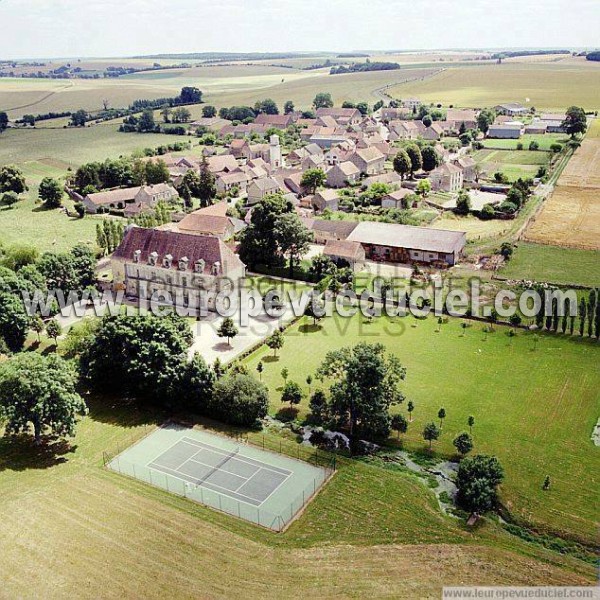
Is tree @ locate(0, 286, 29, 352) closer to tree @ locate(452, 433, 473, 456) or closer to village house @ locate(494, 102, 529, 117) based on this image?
tree @ locate(452, 433, 473, 456)

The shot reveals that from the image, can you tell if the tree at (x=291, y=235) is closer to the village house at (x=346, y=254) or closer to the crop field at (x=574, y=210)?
the village house at (x=346, y=254)

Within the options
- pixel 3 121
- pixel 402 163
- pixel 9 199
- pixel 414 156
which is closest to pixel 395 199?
pixel 402 163

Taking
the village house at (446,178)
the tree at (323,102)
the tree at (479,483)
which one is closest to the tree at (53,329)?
the tree at (479,483)

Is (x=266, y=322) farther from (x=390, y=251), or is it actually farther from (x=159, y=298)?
(x=390, y=251)

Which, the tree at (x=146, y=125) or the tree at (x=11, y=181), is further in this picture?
the tree at (x=146, y=125)

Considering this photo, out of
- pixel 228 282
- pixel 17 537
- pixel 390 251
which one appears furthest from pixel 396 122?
pixel 17 537
